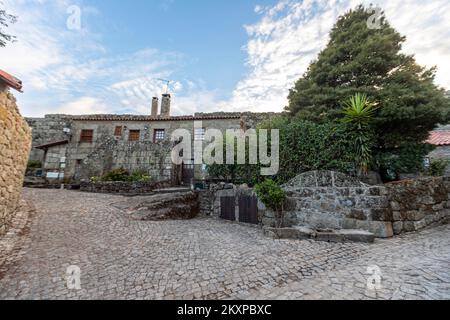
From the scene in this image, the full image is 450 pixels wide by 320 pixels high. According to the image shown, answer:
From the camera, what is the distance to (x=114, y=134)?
53.5 ft

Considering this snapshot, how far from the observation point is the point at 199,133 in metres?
15.9

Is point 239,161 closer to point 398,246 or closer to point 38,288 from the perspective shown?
point 398,246

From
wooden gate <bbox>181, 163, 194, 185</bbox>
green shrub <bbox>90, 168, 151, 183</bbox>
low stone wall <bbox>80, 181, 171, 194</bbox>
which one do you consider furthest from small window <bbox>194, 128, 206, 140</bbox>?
low stone wall <bbox>80, 181, 171, 194</bbox>

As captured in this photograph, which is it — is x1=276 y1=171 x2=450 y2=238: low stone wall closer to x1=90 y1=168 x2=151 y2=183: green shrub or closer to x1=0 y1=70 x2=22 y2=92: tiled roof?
x1=0 y1=70 x2=22 y2=92: tiled roof

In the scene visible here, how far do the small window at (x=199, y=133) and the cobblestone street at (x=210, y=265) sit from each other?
11054mm

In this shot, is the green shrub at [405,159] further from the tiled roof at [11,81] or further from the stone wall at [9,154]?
the stone wall at [9,154]

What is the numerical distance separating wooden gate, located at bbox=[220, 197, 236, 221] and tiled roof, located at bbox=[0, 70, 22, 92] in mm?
6904

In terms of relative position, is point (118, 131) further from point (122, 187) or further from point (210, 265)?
point (210, 265)

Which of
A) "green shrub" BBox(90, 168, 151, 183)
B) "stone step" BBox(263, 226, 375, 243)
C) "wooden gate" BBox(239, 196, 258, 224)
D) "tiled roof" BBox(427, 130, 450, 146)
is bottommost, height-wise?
"stone step" BBox(263, 226, 375, 243)

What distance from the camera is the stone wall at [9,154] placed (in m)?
4.32

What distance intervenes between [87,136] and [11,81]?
14.5 m

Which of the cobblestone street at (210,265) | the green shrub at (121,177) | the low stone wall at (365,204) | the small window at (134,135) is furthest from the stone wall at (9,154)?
the small window at (134,135)

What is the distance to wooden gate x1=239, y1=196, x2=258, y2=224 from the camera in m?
7.03
